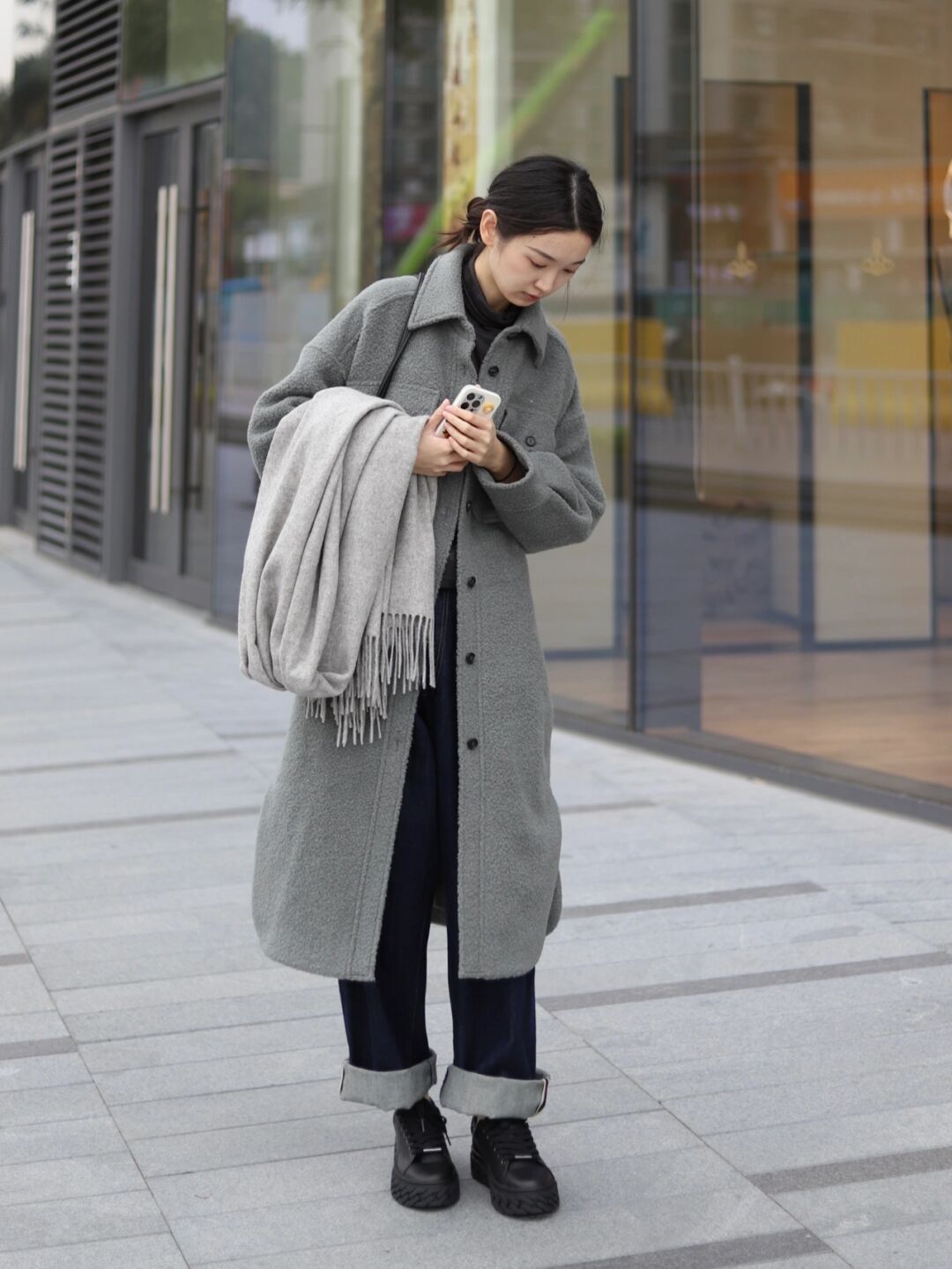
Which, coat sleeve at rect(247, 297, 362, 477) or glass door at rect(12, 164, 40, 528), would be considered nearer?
coat sleeve at rect(247, 297, 362, 477)

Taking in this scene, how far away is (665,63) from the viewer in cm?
684

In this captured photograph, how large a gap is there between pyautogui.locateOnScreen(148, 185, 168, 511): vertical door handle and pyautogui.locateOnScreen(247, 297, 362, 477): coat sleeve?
843 centimetres

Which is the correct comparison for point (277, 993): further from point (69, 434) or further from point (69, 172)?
point (69, 172)

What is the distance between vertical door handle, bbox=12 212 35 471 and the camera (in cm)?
1483

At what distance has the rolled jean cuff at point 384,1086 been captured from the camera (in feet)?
10.2

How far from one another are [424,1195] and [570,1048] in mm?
802

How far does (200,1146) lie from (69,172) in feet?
34.9

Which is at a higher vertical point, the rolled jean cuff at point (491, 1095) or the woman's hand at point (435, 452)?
the woman's hand at point (435, 452)

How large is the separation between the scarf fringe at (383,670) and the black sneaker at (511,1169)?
698 millimetres

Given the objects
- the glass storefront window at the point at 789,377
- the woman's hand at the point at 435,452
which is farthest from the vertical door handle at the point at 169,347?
the woman's hand at the point at 435,452

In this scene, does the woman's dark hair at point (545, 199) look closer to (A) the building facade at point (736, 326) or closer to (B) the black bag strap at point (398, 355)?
(B) the black bag strap at point (398, 355)

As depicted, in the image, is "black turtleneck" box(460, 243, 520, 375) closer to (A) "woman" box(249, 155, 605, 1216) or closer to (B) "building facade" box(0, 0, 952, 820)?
(A) "woman" box(249, 155, 605, 1216)

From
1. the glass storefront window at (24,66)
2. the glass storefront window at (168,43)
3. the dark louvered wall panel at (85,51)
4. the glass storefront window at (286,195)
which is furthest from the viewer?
the glass storefront window at (24,66)

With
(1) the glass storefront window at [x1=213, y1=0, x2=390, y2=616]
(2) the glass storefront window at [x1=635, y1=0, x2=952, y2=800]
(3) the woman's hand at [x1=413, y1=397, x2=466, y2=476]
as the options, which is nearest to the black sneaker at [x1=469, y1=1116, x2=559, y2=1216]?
(3) the woman's hand at [x1=413, y1=397, x2=466, y2=476]
